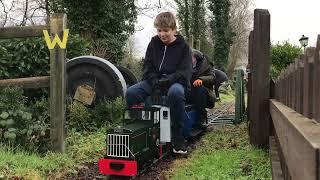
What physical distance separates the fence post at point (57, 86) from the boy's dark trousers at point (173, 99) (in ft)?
2.66

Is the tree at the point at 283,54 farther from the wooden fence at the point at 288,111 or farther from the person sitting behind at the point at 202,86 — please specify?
the wooden fence at the point at 288,111

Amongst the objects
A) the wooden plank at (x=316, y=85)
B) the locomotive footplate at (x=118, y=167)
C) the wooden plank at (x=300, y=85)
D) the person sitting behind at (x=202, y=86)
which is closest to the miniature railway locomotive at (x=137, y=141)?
the locomotive footplate at (x=118, y=167)

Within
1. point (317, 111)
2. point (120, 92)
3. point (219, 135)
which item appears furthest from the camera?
point (120, 92)

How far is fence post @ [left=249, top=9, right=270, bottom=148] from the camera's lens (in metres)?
6.32

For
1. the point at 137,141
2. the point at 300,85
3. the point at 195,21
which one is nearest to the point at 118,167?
the point at 137,141

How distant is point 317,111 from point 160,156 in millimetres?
4611

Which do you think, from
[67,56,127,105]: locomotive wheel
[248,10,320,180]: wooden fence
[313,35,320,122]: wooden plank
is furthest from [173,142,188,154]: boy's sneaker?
[313,35,320,122]: wooden plank

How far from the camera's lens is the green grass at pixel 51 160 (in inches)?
201

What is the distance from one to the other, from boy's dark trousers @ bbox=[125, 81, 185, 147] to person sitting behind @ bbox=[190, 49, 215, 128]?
1390 mm

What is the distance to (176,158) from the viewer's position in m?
6.38

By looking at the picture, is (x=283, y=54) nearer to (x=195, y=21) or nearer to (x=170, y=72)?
(x=195, y=21)

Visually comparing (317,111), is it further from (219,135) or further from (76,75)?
(76,75)

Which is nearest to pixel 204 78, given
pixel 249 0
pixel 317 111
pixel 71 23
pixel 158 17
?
pixel 158 17

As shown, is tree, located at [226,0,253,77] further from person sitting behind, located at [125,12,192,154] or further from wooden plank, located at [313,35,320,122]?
wooden plank, located at [313,35,320,122]
